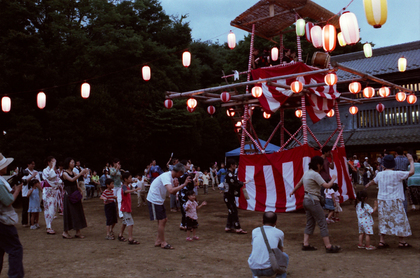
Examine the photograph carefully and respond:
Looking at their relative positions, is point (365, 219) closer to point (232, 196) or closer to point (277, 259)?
point (232, 196)

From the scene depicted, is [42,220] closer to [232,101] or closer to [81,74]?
[232,101]

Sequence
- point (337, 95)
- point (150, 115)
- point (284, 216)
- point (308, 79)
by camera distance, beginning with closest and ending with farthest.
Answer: point (284, 216) < point (308, 79) < point (337, 95) < point (150, 115)

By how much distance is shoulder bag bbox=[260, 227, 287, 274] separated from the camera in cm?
382

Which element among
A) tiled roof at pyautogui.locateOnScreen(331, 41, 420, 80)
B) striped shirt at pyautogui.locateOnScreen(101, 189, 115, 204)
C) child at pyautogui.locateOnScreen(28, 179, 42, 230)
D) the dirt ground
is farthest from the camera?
tiled roof at pyautogui.locateOnScreen(331, 41, 420, 80)

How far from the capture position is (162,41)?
31.1 m

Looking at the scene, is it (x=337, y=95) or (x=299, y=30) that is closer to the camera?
(x=299, y=30)

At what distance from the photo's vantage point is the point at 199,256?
6594 mm

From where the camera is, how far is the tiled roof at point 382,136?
23750 millimetres

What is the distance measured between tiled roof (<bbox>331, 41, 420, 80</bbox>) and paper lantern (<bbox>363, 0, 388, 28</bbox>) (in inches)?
807

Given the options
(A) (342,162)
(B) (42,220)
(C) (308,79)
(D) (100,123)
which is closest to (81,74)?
(D) (100,123)

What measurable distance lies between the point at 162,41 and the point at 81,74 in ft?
31.5

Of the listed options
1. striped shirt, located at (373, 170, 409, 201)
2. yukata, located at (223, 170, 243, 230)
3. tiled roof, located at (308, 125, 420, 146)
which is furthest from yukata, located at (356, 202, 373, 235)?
tiled roof, located at (308, 125, 420, 146)

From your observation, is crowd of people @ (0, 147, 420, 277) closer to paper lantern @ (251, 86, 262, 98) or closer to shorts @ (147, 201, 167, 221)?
shorts @ (147, 201, 167, 221)

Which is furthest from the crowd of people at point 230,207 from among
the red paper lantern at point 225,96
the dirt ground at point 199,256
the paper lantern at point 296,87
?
the red paper lantern at point 225,96
